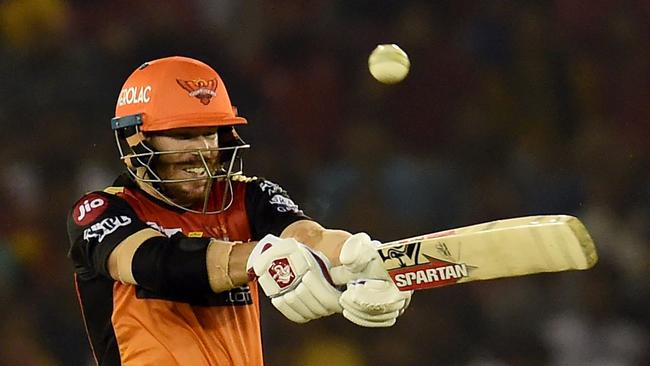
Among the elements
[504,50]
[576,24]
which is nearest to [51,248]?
[504,50]

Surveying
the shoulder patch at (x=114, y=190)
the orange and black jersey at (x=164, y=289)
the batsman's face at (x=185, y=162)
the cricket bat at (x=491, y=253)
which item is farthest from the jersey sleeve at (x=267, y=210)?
the cricket bat at (x=491, y=253)

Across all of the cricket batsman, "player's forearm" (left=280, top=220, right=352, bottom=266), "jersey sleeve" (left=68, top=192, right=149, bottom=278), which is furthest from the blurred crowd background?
"jersey sleeve" (left=68, top=192, right=149, bottom=278)

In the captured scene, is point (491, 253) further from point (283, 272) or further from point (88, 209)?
point (88, 209)

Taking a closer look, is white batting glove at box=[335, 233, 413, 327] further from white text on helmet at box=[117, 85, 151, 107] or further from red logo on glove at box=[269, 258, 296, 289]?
white text on helmet at box=[117, 85, 151, 107]

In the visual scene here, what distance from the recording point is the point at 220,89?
10.00 ft

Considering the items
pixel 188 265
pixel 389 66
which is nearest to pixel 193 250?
pixel 188 265

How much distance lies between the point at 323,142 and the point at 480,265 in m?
2.69

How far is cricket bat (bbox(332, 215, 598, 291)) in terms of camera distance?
2.26 metres

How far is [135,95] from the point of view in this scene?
303 cm

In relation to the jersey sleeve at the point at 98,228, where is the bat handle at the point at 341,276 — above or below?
below

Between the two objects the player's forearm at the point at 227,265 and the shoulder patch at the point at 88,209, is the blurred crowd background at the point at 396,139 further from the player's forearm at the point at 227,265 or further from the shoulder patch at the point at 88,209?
the player's forearm at the point at 227,265

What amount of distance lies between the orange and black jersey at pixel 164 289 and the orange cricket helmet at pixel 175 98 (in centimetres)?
19

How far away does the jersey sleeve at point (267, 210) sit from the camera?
9.59 ft

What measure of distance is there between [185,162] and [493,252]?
0.90 metres
